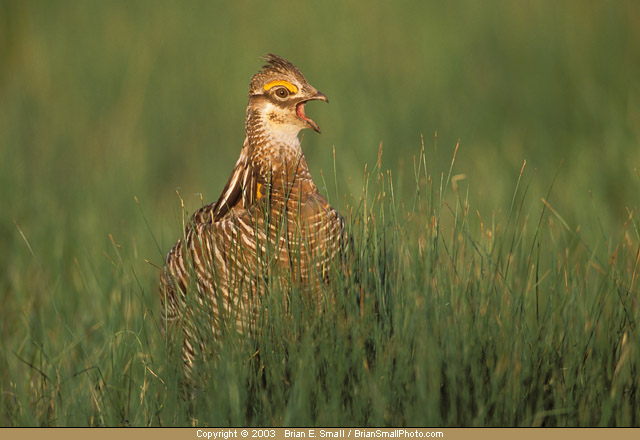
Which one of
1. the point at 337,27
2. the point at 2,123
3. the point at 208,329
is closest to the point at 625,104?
the point at 337,27

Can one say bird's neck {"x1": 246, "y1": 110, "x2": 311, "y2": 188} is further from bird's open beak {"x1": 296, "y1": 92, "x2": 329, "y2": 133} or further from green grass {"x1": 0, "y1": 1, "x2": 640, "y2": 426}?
green grass {"x1": 0, "y1": 1, "x2": 640, "y2": 426}

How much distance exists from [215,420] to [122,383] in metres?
0.77

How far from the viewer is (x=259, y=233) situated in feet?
11.5

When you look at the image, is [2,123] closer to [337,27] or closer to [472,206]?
[337,27]

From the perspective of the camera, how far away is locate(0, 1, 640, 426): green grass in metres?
2.87

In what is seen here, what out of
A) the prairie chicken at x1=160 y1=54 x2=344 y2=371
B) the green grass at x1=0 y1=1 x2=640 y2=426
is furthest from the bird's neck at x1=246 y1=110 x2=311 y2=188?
the green grass at x1=0 y1=1 x2=640 y2=426

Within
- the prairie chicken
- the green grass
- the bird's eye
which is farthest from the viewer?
the bird's eye

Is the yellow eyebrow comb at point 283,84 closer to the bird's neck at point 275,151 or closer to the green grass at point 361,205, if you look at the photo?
the bird's neck at point 275,151

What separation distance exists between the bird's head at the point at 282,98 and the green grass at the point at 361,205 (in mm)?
473

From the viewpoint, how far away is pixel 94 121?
865 cm

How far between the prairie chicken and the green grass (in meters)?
0.15

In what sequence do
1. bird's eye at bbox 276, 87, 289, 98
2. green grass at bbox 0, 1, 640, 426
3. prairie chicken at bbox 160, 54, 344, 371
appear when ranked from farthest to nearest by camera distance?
bird's eye at bbox 276, 87, 289, 98 → prairie chicken at bbox 160, 54, 344, 371 → green grass at bbox 0, 1, 640, 426

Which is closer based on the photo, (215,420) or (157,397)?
(215,420)

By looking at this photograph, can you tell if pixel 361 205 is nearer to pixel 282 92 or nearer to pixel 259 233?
pixel 259 233
